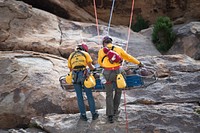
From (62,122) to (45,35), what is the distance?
6.01 metres

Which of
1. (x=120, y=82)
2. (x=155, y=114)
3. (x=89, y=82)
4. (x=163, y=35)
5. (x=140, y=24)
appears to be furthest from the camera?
(x=140, y=24)

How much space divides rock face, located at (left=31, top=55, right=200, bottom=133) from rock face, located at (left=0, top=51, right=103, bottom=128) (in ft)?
1.74

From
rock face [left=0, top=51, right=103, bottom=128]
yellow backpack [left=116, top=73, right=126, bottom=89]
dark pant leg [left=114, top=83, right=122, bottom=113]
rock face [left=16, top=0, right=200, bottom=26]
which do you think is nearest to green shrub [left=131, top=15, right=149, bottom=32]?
rock face [left=16, top=0, right=200, bottom=26]

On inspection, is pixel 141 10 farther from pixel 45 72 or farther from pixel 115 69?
pixel 115 69

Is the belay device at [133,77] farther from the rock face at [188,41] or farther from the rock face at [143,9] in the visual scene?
the rock face at [143,9]

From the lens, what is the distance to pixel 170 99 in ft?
31.8

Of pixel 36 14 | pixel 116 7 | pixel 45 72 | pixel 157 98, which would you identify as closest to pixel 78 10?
pixel 116 7

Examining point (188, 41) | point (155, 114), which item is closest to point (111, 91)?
point (155, 114)

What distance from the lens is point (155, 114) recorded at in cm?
845

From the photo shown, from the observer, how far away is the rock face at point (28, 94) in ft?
30.4

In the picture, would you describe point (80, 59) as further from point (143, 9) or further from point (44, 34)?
point (143, 9)

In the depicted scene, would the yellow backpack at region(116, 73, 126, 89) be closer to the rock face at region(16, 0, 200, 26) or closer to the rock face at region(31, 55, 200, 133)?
the rock face at region(31, 55, 200, 133)

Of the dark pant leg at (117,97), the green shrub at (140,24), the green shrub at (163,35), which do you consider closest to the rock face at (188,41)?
the green shrub at (163,35)

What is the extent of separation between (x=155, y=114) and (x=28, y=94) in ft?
12.3
